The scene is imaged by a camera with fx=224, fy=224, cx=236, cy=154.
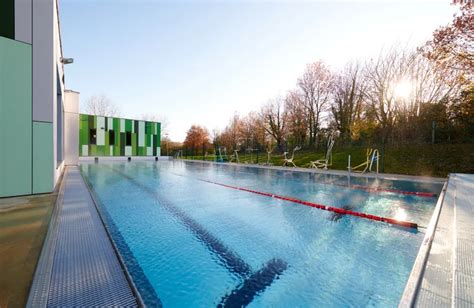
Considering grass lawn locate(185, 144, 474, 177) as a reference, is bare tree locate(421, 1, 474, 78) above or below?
above

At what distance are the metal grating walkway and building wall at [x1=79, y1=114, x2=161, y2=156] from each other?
55.4 ft

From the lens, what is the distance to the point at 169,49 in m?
11.3

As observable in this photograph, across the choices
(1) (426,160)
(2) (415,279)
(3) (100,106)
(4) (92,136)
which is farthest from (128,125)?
(2) (415,279)

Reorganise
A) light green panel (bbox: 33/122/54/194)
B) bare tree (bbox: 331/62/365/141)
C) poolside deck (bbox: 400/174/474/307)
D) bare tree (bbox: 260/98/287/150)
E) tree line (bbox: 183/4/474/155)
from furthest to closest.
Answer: bare tree (bbox: 260/98/287/150) < bare tree (bbox: 331/62/365/141) < tree line (bbox: 183/4/474/155) < light green panel (bbox: 33/122/54/194) < poolside deck (bbox: 400/174/474/307)

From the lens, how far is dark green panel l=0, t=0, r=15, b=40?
4.12 metres

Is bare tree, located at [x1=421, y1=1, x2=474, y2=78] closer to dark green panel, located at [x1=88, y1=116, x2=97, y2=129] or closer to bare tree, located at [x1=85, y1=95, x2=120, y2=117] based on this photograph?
dark green panel, located at [x1=88, y1=116, x2=97, y2=129]

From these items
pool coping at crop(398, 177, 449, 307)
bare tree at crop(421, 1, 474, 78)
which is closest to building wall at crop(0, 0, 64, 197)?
pool coping at crop(398, 177, 449, 307)

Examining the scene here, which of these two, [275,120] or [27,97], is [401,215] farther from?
[275,120]

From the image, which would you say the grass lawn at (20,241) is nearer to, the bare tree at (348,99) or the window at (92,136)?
the window at (92,136)

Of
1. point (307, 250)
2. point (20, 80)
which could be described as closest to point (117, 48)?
point (20, 80)

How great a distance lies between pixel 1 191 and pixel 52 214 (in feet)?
5.98

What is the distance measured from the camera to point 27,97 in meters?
4.41

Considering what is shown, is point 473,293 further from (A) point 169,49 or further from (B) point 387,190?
(A) point 169,49

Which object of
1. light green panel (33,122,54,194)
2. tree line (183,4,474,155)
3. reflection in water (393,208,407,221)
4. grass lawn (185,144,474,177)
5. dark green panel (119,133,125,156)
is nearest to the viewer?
reflection in water (393,208,407,221)
